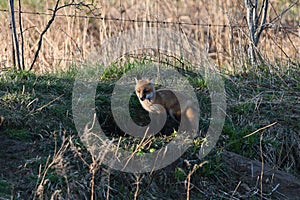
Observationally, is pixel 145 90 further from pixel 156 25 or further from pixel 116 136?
pixel 156 25

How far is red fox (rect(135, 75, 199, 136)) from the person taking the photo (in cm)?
569

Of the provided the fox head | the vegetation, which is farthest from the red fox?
the vegetation

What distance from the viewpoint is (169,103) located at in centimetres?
581

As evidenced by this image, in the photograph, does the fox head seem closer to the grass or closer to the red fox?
the red fox

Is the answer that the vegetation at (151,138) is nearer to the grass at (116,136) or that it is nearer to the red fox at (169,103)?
the grass at (116,136)

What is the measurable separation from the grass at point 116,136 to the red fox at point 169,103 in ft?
0.92

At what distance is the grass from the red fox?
0.28m

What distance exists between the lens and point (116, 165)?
491cm

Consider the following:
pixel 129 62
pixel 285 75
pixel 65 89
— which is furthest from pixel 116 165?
pixel 285 75

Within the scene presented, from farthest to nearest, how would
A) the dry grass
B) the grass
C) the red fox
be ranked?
1. the dry grass
2. the red fox
3. the grass

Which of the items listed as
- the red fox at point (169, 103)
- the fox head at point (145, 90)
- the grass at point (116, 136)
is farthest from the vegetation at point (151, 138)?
the fox head at point (145, 90)

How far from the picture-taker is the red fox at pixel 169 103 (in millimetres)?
5691

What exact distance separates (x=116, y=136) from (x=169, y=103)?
0.65 meters

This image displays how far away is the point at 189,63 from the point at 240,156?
208cm
